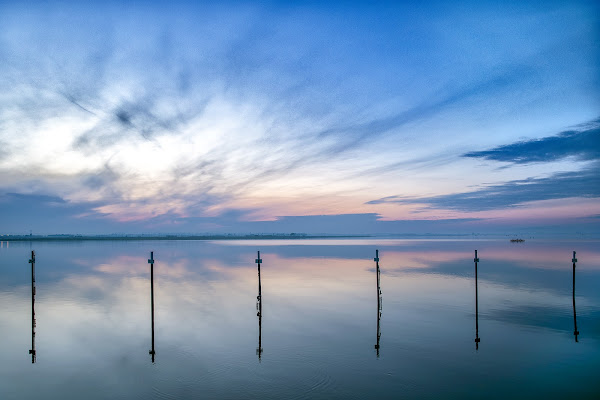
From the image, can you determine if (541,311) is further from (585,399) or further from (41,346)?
→ (41,346)

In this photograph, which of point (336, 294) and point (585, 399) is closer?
point (585, 399)

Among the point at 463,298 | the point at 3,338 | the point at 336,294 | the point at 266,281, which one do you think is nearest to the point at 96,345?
the point at 3,338

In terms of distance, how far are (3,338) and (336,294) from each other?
21.1 meters

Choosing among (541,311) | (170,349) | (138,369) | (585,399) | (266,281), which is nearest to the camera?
(585,399)

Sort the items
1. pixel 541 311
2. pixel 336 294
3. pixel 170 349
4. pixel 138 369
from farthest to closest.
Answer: pixel 336 294, pixel 541 311, pixel 170 349, pixel 138 369

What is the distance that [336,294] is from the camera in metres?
29.2

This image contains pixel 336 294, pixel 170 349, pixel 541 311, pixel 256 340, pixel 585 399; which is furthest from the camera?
pixel 336 294

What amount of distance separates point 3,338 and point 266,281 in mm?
22265

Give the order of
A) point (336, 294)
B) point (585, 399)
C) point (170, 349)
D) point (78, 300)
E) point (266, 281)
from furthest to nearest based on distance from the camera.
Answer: point (266, 281) → point (336, 294) → point (78, 300) → point (170, 349) → point (585, 399)

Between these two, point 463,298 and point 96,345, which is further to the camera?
point 463,298

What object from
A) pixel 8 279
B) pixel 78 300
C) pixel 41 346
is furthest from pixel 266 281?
pixel 8 279

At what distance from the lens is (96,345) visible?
1650cm

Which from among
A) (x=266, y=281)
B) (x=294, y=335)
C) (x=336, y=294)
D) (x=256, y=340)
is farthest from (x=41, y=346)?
(x=266, y=281)

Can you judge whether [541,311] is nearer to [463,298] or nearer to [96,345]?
[463,298]
